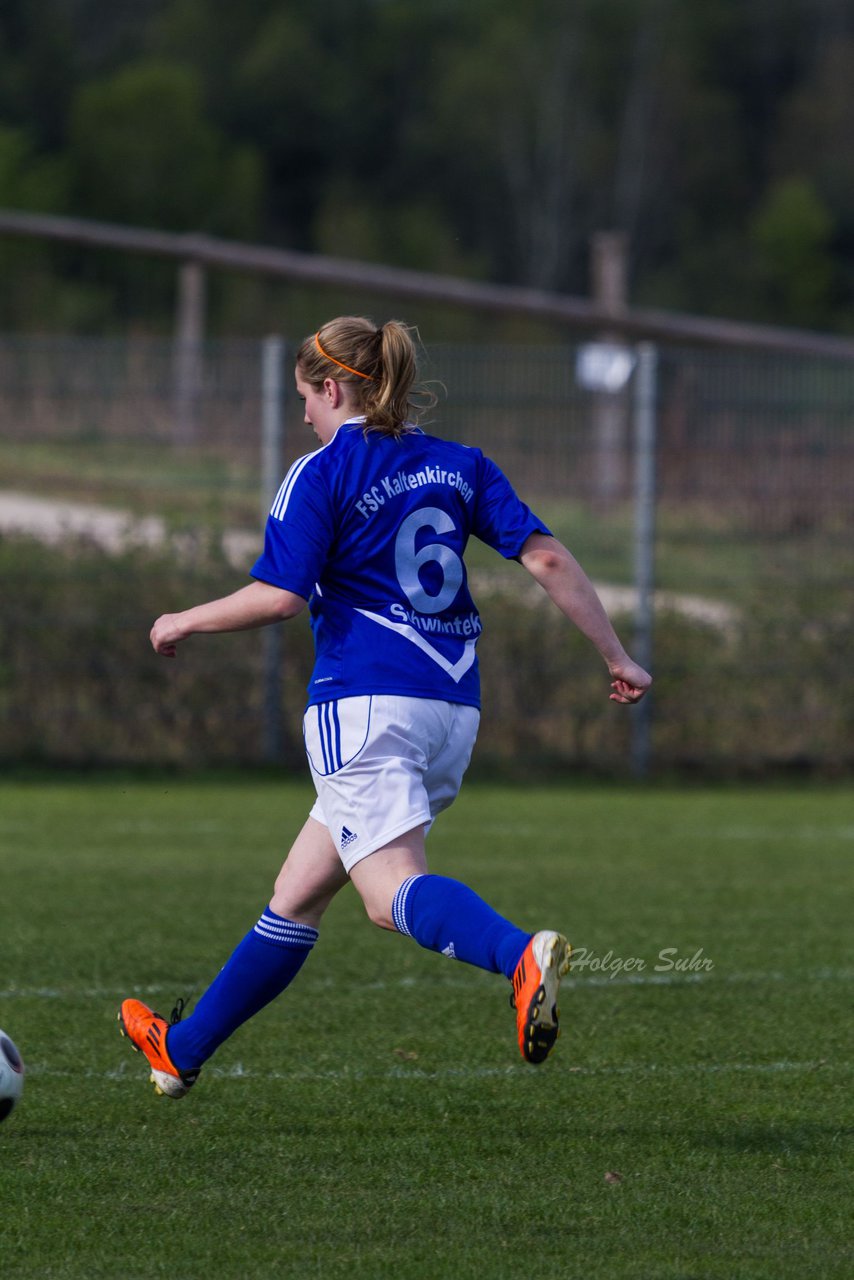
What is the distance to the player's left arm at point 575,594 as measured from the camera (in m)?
4.35

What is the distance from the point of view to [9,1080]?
4.31 meters

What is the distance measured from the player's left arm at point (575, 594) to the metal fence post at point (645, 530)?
8.84 m

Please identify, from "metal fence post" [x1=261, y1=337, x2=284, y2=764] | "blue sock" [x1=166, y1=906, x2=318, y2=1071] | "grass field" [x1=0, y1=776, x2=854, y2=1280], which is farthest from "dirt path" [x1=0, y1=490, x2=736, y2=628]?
"blue sock" [x1=166, y1=906, x2=318, y2=1071]

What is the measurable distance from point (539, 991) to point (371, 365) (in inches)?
56.9

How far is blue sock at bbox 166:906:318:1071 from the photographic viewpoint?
452 cm

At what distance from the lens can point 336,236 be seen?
222ft

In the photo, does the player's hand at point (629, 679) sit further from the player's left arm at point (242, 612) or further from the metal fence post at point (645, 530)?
the metal fence post at point (645, 530)

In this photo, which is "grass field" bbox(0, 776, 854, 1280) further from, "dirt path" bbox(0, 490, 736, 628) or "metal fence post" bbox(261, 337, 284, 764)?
"dirt path" bbox(0, 490, 736, 628)

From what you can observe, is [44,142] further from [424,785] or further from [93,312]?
[424,785]

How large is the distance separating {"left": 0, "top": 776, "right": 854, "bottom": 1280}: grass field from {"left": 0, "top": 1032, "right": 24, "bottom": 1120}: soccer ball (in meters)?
0.12

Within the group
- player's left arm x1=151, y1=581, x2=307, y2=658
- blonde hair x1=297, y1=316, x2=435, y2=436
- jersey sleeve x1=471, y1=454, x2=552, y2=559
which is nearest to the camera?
player's left arm x1=151, y1=581, x2=307, y2=658

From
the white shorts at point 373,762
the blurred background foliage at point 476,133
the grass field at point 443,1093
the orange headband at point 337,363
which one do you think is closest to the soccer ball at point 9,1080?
the grass field at point 443,1093

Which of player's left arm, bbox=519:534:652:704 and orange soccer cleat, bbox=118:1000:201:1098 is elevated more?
player's left arm, bbox=519:534:652:704

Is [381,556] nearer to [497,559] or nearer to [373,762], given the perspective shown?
[373,762]
